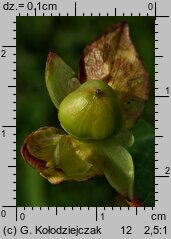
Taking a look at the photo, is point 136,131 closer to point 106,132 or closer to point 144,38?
point 106,132

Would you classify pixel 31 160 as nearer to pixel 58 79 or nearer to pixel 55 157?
pixel 55 157

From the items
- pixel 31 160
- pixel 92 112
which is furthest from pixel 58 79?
pixel 31 160

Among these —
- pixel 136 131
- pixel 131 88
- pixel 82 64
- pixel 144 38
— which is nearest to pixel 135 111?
pixel 131 88

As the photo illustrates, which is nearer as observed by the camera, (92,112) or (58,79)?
(92,112)

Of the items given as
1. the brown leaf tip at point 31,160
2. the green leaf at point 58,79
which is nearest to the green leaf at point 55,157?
the brown leaf tip at point 31,160

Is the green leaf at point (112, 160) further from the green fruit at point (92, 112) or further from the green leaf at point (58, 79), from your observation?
the green leaf at point (58, 79)

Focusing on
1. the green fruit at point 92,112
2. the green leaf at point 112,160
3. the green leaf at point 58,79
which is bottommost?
the green leaf at point 112,160
